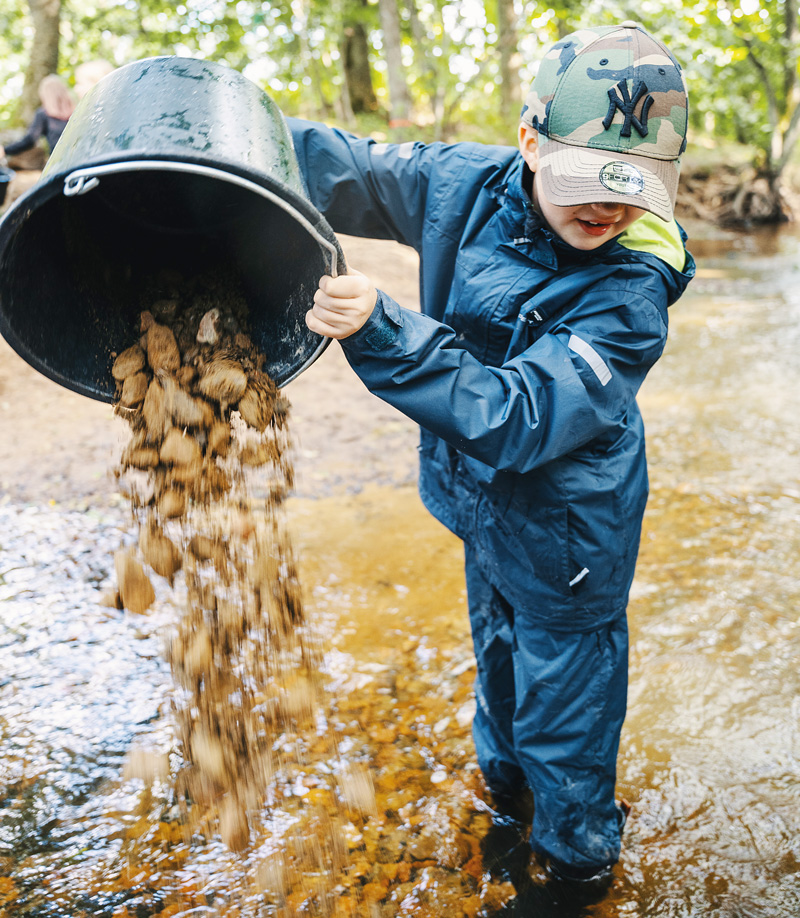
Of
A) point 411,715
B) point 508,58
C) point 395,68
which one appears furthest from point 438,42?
point 411,715

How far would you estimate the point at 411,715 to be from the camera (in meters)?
2.45

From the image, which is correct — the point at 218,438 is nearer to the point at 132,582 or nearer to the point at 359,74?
the point at 132,582

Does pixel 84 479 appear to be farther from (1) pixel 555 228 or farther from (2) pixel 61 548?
(1) pixel 555 228

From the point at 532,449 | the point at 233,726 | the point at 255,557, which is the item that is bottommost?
the point at 233,726

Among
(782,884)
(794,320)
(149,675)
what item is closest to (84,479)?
(149,675)

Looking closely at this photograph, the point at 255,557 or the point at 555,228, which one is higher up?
the point at 555,228

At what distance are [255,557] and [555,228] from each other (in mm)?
988

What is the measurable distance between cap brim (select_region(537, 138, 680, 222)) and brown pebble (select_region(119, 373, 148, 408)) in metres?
0.94

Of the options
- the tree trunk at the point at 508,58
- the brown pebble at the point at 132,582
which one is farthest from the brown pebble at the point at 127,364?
the tree trunk at the point at 508,58

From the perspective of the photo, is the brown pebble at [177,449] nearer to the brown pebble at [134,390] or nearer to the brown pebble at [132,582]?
the brown pebble at [134,390]

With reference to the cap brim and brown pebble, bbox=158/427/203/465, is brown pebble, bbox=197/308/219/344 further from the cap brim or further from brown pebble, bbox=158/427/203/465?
the cap brim

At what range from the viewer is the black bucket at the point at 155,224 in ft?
4.01

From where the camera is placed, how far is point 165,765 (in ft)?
7.19

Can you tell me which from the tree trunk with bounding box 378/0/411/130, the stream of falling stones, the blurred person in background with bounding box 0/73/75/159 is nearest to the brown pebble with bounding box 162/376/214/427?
the stream of falling stones
